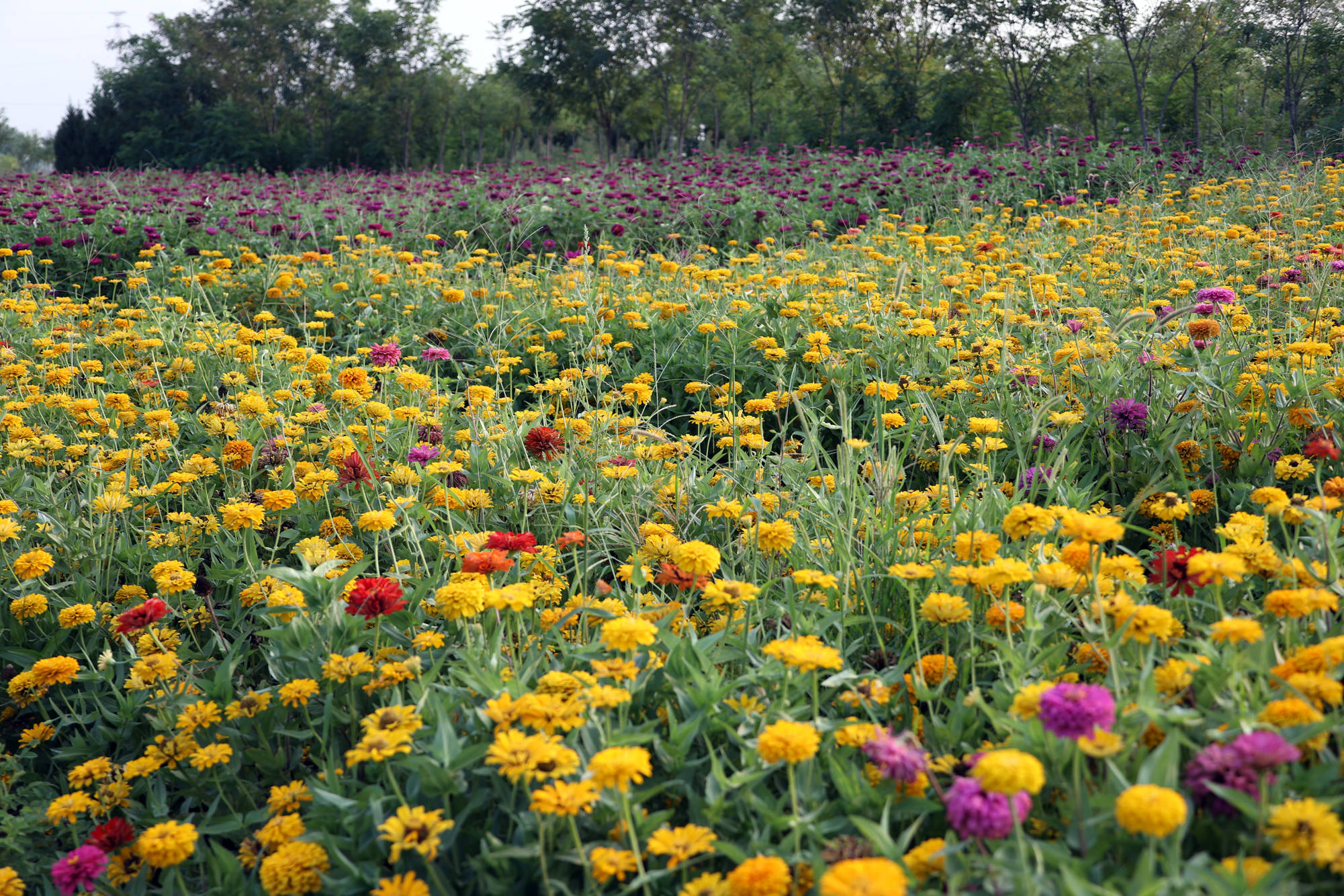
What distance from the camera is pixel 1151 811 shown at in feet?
3.17

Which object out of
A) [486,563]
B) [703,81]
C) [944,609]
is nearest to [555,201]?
[486,563]

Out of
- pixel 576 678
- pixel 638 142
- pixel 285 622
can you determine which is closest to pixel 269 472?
pixel 285 622

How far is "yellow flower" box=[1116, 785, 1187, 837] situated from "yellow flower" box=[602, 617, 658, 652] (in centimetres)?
72

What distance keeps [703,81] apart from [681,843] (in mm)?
25463

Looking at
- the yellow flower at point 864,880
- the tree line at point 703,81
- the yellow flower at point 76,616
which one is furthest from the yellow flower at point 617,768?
the tree line at point 703,81

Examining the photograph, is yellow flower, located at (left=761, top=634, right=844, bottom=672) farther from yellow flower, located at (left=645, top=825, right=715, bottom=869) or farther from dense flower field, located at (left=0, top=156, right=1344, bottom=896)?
yellow flower, located at (left=645, top=825, right=715, bottom=869)

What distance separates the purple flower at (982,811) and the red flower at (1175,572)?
70 cm

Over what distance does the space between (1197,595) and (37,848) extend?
100 inches

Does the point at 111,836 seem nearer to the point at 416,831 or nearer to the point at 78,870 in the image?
the point at 78,870

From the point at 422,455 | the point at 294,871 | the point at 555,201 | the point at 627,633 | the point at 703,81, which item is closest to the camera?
the point at 294,871

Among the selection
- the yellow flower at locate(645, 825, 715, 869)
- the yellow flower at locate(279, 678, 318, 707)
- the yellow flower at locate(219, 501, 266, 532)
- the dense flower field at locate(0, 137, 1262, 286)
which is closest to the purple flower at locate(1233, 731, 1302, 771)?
the yellow flower at locate(645, 825, 715, 869)

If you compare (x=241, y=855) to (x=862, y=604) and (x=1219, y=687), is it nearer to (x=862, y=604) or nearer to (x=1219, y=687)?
(x=862, y=604)

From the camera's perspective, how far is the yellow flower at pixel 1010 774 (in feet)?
3.27

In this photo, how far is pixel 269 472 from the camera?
2805mm
